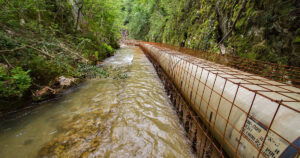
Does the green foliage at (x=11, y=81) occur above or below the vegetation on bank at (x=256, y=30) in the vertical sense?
below

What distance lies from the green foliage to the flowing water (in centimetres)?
85

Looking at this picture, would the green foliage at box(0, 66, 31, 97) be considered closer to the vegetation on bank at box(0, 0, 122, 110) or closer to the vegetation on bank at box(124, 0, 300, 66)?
the vegetation on bank at box(0, 0, 122, 110)

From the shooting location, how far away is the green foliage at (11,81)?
9.70ft

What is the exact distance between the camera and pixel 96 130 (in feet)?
10.5

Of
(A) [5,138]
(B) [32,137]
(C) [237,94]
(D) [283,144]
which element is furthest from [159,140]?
(A) [5,138]

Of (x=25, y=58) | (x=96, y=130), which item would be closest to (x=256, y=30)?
(x=96, y=130)

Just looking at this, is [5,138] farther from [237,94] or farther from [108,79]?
[237,94]

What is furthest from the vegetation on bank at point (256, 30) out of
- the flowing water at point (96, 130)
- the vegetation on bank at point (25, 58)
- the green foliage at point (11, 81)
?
the green foliage at point (11, 81)

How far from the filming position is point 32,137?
2.91 metres

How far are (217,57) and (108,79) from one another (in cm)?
551

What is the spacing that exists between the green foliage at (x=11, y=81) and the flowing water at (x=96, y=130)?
0.85m

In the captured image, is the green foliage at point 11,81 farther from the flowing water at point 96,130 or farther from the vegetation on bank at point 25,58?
the flowing water at point 96,130

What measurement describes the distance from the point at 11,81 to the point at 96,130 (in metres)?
2.34

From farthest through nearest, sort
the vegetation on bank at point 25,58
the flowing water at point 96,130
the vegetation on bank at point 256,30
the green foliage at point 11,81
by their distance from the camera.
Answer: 1. the vegetation on bank at point 256,30
2. the vegetation on bank at point 25,58
3. the green foliage at point 11,81
4. the flowing water at point 96,130
